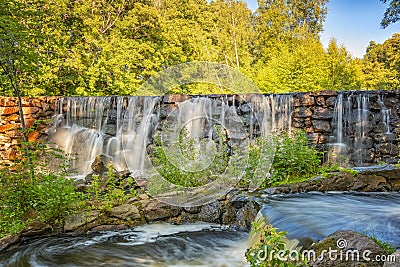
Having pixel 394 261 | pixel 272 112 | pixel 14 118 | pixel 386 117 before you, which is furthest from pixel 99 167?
pixel 386 117

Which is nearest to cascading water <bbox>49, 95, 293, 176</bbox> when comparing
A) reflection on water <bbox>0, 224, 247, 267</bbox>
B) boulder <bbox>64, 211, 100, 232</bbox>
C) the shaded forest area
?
the shaded forest area

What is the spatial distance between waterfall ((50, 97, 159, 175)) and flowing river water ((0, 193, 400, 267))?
5366 millimetres

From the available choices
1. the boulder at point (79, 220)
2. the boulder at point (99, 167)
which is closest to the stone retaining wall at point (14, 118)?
the boulder at point (99, 167)

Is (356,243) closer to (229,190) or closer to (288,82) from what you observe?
(229,190)

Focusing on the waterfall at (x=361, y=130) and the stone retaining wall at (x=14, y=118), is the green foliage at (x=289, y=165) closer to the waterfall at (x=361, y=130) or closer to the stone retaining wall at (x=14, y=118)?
the waterfall at (x=361, y=130)

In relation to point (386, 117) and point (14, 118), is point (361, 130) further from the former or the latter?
point (14, 118)

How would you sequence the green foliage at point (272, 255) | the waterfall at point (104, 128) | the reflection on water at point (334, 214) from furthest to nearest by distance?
the waterfall at point (104, 128) → the reflection on water at point (334, 214) → the green foliage at point (272, 255)

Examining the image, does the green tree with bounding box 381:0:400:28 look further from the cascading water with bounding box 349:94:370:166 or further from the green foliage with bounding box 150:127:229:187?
the green foliage with bounding box 150:127:229:187

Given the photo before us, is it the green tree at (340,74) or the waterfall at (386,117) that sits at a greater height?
the green tree at (340,74)

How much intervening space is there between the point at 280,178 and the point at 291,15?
27616 mm

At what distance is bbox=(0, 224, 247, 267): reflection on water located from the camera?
4090 millimetres

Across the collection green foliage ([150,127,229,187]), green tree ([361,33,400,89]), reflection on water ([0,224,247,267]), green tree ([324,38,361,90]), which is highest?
green tree ([361,33,400,89])

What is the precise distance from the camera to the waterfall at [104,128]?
10.5 m

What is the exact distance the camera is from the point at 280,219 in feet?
12.6
